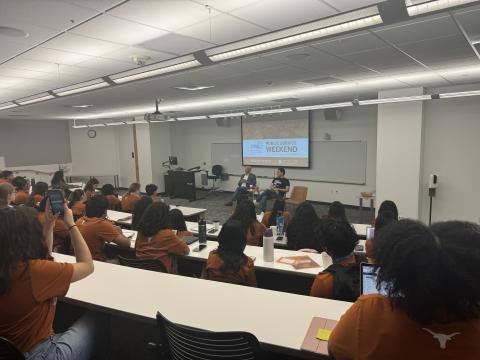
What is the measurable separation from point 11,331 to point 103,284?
75 cm

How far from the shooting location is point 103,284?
2213mm

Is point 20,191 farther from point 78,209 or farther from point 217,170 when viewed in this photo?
point 217,170

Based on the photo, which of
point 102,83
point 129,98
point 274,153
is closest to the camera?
point 102,83

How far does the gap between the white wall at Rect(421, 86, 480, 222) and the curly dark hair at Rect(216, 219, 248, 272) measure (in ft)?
17.8

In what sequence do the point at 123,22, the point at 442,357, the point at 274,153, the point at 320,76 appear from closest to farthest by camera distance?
the point at 442,357 < the point at 123,22 < the point at 320,76 < the point at 274,153

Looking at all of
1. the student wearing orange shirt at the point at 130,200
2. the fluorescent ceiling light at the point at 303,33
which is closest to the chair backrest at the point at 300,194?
the student wearing orange shirt at the point at 130,200

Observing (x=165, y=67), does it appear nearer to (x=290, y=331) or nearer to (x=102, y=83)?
(x=102, y=83)

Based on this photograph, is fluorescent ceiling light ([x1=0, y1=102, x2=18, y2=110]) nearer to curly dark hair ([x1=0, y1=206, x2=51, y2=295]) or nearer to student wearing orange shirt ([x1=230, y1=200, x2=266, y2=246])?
student wearing orange shirt ([x1=230, y1=200, x2=266, y2=246])

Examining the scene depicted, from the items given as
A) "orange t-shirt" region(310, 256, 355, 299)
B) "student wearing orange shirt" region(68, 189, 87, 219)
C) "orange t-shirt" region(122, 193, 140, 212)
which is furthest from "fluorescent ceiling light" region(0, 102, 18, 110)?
"orange t-shirt" region(310, 256, 355, 299)

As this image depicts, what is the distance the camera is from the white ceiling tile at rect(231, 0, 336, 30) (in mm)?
2375

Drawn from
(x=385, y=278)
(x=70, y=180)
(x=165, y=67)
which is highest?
(x=165, y=67)

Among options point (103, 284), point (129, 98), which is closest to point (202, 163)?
point (129, 98)

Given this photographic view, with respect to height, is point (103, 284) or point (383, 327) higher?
point (383, 327)

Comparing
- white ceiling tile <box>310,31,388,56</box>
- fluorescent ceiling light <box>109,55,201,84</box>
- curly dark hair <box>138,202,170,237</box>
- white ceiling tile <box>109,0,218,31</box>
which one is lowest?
curly dark hair <box>138,202,170,237</box>
